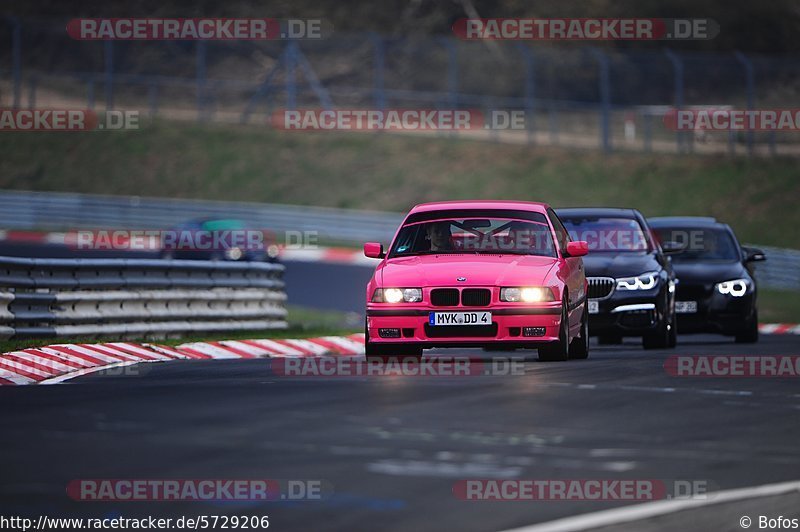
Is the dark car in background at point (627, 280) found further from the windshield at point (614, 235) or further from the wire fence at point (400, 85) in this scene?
the wire fence at point (400, 85)

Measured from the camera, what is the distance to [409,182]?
51062mm

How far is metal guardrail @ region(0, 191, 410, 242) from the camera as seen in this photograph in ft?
149

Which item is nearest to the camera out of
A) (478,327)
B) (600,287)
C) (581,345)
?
(478,327)

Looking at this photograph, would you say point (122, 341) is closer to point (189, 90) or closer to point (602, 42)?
point (189, 90)

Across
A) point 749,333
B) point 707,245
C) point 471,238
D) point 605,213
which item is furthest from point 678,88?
point 471,238

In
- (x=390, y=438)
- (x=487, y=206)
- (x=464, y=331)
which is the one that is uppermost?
(x=487, y=206)

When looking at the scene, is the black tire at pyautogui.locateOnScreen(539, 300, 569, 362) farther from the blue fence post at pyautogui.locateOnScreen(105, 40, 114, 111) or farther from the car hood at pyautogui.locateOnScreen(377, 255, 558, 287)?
the blue fence post at pyautogui.locateOnScreen(105, 40, 114, 111)

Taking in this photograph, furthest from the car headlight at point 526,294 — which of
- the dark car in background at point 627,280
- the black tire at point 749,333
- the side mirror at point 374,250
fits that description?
the black tire at point 749,333

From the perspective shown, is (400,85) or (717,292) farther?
(400,85)

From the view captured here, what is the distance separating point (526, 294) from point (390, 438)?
5.42 metres

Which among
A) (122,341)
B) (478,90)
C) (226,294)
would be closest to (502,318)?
(122,341)

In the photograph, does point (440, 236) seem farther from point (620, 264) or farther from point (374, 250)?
point (620, 264)

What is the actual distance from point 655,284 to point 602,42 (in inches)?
1850

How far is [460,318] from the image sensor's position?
48.0 feet
